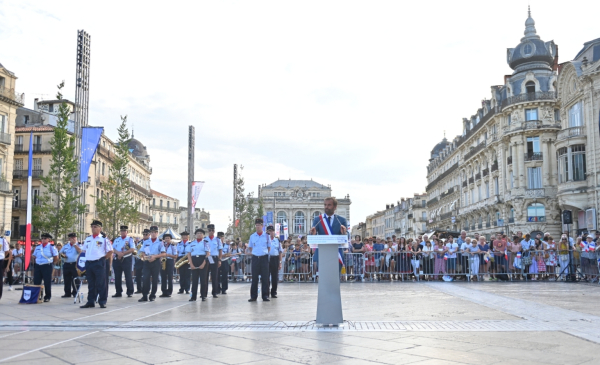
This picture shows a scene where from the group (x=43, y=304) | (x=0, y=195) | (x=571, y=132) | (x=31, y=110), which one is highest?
(x=31, y=110)

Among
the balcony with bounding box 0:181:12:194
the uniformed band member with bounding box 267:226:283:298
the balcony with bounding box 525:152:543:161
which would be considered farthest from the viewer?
the balcony with bounding box 525:152:543:161

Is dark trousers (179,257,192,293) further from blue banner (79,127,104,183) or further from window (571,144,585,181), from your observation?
window (571,144,585,181)

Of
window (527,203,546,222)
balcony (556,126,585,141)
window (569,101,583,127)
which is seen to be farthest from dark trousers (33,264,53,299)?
window (527,203,546,222)

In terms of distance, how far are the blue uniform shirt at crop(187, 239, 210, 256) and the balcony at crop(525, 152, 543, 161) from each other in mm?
38297

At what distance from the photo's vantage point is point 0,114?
36.0 m

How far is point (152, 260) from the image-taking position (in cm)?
1329

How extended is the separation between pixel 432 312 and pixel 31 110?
48940mm

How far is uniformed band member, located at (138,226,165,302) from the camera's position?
1295 cm

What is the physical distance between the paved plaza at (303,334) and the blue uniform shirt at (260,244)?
1.49 m

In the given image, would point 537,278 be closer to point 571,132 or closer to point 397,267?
point 397,267

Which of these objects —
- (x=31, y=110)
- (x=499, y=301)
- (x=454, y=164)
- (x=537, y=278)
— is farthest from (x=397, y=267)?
(x=454, y=164)

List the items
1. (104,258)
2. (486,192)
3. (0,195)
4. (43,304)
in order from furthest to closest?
1. (486,192)
2. (0,195)
3. (43,304)
4. (104,258)

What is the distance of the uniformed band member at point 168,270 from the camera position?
14.2 m

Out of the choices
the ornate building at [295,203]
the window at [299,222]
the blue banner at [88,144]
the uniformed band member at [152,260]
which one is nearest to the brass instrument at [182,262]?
the uniformed band member at [152,260]
